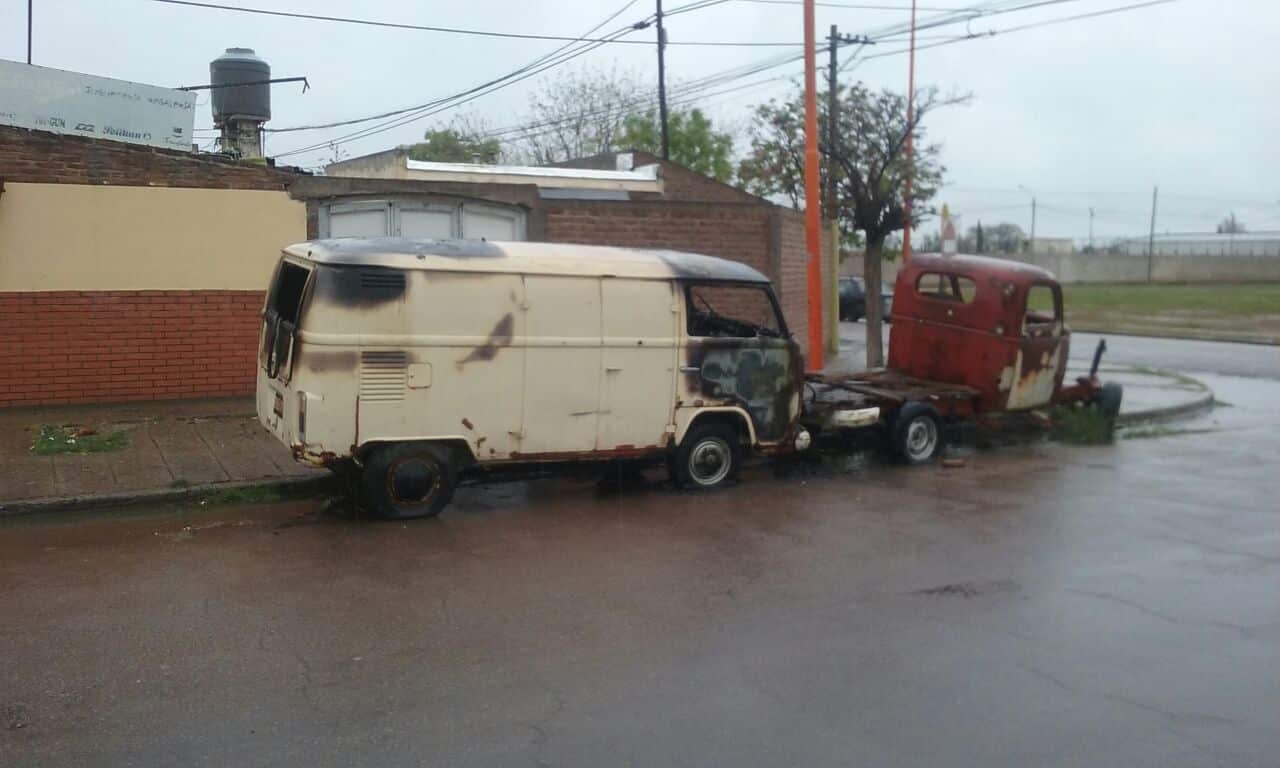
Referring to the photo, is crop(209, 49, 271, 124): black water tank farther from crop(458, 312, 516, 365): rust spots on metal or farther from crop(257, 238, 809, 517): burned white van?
crop(458, 312, 516, 365): rust spots on metal

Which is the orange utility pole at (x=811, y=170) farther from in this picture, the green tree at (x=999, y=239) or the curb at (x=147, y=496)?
the green tree at (x=999, y=239)

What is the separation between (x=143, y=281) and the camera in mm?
12703

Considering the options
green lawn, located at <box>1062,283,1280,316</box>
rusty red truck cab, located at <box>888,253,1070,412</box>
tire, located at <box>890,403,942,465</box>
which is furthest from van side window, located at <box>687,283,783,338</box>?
green lawn, located at <box>1062,283,1280,316</box>

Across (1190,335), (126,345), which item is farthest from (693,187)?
(1190,335)

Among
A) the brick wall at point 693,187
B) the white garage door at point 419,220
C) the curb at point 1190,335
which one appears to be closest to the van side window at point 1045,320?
the white garage door at point 419,220

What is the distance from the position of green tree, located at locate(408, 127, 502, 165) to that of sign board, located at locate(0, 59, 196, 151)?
21463mm

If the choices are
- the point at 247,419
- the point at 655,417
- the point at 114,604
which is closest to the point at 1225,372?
the point at 655,417

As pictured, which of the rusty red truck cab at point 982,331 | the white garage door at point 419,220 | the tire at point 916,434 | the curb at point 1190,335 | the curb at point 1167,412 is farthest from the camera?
the curb at point 1190,335

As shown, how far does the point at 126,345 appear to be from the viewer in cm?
1266

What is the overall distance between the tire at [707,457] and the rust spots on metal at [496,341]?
1.91m

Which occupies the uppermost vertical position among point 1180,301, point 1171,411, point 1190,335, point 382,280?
point 1180,301

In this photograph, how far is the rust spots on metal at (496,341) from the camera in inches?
337

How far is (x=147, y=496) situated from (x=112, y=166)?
17.2ft

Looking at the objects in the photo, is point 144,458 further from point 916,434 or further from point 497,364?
point 916,434
